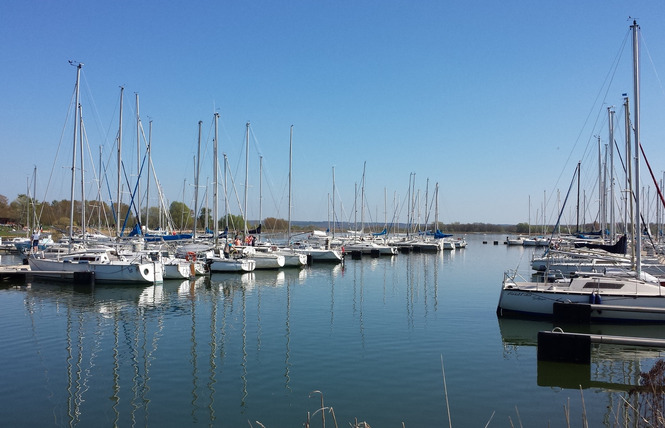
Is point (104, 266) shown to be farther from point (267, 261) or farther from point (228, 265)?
point (267, 261)

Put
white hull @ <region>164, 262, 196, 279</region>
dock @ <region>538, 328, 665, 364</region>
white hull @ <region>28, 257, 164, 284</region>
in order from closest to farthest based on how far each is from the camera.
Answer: dock @ <region>538, 328, 665, 364</region> < white hull @ <region>28, 257, 164, 284</region> < white hull @ <region>164, 262, 196, 279</region>

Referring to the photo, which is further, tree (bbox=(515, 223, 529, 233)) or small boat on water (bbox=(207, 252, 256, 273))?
tree (bbox=(515, 223, 529, 233))

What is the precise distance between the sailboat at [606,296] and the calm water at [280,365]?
79 centimetres

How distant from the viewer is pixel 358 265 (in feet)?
183

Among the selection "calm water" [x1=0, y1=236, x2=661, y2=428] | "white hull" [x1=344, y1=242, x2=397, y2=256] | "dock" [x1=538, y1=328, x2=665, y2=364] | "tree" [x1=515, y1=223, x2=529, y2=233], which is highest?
"tree" [x1=515, y1=223, x2=529, y2=233]

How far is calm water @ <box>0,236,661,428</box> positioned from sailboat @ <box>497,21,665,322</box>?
2.60 ft

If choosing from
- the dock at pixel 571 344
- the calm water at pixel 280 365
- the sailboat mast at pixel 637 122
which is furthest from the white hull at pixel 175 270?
the sailboat mast at pixel 637 122

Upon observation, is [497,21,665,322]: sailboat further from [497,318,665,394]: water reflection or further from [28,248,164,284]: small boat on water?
[28,248,164,284]: small boat on water

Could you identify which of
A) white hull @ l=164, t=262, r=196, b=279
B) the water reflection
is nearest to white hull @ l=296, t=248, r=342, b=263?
white hull @ l=164, t=262, r=196, b=279

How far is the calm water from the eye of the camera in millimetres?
12359

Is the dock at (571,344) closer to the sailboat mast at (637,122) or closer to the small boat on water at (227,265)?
the sailboat mast at (637,122)

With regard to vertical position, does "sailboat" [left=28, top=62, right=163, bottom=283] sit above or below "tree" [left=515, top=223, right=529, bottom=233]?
below

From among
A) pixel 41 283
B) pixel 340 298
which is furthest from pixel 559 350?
pixel 41 283

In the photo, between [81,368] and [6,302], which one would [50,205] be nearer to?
[6,302]
